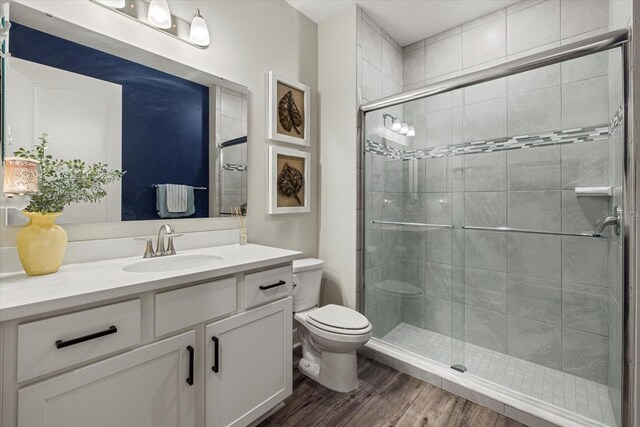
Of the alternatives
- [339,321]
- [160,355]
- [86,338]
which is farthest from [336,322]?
[86,338]

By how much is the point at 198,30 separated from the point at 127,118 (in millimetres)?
660

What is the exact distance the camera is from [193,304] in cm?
116

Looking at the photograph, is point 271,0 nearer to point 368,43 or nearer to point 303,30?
point 303,30

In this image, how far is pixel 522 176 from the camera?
7.10 ft

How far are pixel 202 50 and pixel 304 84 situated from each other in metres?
0.86

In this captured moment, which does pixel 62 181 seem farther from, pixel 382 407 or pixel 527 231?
pixel 527 231

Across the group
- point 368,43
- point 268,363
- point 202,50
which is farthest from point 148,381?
point 368,43

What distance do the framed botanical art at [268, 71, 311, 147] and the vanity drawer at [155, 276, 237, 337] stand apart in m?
1.20

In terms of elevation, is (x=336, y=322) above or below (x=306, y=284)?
below

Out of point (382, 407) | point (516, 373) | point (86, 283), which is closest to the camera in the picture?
point (86, 283)

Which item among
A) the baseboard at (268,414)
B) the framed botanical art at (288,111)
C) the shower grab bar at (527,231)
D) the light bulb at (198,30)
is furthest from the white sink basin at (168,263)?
the shower grab bar at (527,231)

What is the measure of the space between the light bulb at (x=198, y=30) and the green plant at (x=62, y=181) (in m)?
0.88

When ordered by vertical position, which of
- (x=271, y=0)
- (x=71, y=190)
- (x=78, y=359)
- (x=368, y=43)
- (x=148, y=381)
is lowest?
(x=148, y=381)

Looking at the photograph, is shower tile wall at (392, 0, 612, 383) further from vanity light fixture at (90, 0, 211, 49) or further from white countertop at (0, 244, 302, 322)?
white countertop at (0, 244, 302, 322)
